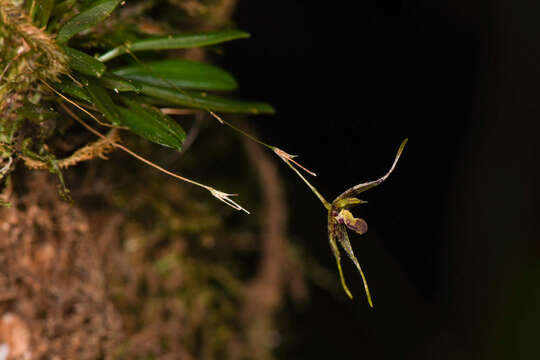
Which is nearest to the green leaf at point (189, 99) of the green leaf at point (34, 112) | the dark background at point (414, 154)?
the green leaf at point (34, 112)

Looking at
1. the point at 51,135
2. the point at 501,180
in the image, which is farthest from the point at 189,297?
the point at 501,180

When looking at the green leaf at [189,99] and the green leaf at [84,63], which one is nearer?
the green leaf at [84,63]

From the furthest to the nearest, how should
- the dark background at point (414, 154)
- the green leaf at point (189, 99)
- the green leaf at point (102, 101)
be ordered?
1. the dark background at point (414, 154)
2. the green leaf at point (189, 99)
3. the green leaf at point (102, 101)

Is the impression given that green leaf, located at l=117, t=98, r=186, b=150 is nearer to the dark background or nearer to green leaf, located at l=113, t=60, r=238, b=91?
green leaf, located at l=113, t=60, r=238, b=91

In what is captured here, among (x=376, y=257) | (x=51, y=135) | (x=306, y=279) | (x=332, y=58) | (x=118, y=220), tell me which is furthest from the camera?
(x=376, y=257)

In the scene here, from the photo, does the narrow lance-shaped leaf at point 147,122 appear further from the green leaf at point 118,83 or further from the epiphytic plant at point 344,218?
the epiphytic plant at point 344,218

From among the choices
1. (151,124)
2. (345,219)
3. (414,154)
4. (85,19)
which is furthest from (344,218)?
(414,154)

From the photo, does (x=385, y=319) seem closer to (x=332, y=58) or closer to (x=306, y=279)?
(x=306, y=279)
